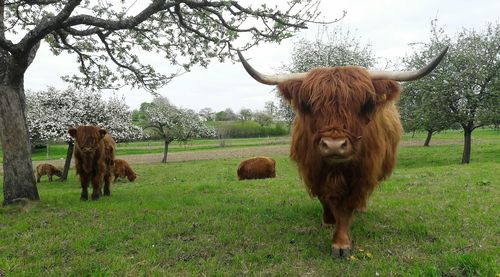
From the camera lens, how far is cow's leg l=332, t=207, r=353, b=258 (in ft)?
14.8

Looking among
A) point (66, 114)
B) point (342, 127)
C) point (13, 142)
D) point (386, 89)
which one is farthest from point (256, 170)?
point (66, 114)

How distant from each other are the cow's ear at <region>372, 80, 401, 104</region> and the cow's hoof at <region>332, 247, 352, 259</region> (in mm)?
1696

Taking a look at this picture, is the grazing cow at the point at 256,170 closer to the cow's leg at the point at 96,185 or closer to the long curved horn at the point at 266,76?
the cow's leg at the point at 96,185

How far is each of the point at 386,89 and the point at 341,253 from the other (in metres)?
1.91

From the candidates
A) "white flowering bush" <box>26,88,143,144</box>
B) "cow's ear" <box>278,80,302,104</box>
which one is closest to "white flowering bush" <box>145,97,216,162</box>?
"white flowering bush" <box>26,88,143,144</box>

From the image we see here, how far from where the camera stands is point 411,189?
9328mm

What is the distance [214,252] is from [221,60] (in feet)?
18.9

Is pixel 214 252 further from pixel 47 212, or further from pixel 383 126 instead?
pixel 47 212

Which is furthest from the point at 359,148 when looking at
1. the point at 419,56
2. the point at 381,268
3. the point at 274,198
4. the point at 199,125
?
the point at 199,125

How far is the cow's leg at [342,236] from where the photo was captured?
451 centimetres

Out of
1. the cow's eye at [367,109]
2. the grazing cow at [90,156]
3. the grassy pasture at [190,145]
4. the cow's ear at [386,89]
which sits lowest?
the grassy pasture at [190,145]

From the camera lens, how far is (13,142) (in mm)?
7879

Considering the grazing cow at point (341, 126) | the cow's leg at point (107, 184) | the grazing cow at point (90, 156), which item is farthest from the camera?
the cow's leg at point (107, 184)

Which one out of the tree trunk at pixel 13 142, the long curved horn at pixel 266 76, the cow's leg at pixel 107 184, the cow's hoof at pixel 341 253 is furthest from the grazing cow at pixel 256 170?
the cow's hoof at pixel 341 253
